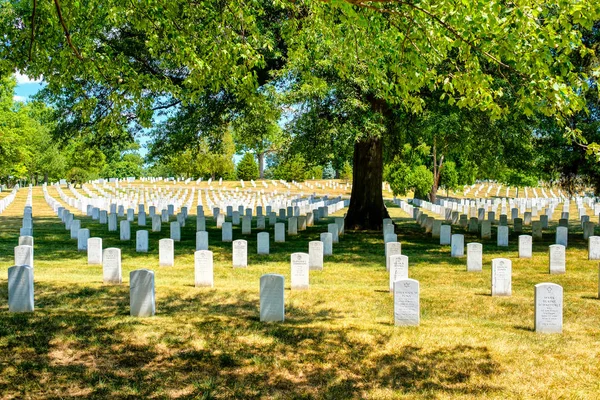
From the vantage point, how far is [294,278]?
38.7ft

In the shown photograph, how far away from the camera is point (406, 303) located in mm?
8789

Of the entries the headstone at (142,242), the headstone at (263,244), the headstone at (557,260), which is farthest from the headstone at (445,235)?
the headstone at (142,242)

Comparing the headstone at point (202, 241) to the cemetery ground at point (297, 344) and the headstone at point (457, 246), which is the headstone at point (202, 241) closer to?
the cemetery ground at point (297, 344)

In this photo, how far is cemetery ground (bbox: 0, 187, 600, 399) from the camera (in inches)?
257

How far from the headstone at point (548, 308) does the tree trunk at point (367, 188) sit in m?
14.4

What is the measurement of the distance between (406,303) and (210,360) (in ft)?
10.3

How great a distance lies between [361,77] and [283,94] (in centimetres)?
238

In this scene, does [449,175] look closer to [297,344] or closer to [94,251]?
[94,251]

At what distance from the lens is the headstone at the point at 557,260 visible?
45.8 feet

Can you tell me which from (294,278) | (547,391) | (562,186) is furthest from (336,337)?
(562,186)

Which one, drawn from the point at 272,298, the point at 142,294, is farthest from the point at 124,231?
the point at 272,298

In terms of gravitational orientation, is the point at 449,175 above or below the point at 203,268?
above

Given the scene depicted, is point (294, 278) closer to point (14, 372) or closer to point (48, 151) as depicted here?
point (14, 372)

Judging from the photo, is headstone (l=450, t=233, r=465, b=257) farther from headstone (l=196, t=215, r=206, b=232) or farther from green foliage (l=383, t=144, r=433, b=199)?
green foliage (l=383, t=144, r=433, b=199)
